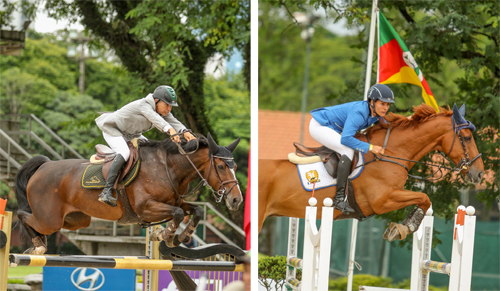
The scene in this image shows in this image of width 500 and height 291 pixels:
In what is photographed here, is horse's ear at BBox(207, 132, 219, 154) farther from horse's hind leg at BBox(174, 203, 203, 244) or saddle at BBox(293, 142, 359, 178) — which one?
saddle at BBox(293, 142, 359, 178)

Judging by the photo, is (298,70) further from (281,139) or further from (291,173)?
(291,173)

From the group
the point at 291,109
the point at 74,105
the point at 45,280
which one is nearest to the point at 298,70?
the point at 291,109

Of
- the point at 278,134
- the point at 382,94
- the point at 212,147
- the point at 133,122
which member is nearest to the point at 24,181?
the point at 133,122

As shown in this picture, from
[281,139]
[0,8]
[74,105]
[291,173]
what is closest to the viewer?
[291,173]

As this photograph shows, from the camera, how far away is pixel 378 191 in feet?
15.9

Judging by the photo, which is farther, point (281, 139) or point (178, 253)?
point (281, 139)

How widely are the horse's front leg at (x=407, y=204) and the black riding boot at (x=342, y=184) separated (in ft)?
1.11

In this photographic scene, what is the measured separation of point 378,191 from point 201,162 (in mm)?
1714

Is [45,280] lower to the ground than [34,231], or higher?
lower

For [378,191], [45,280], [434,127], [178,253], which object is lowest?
[45,280]

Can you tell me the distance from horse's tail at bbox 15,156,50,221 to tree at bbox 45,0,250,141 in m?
3.39

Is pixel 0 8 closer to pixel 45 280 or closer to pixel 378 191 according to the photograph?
pixel 45 280

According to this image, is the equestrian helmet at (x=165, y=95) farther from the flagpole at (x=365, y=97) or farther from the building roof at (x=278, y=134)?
the building roof at (x=278, y=134)

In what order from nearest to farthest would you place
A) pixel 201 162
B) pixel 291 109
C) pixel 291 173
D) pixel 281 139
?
pixel 201 162 < pixel 291 173 < pixel 281 139 < pixel 291 109
